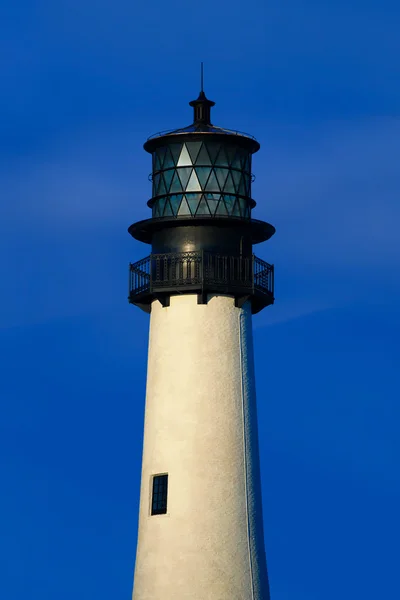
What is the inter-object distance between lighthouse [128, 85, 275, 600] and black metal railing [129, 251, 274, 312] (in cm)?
3

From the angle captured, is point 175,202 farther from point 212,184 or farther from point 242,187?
point 242,187

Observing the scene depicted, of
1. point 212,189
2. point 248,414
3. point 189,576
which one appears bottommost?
point 189,576

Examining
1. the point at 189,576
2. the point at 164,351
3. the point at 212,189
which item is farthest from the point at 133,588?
the point at 212,189

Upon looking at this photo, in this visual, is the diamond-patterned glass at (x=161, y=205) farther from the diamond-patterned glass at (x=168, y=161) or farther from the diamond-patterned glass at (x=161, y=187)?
the diamond-patterned glass at (x=168, y=161)

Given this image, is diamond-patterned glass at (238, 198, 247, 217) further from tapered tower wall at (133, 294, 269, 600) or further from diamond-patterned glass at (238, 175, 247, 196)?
tapered tower wall at (133, 294, 269, 600)

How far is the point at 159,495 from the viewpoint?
86250 mm

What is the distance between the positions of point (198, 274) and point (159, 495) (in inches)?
300

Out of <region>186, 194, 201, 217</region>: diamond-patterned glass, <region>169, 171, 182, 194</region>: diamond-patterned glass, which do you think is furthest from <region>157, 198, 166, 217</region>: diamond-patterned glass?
<region>186, 194, 201, 217</region>: diamond-patterned glass

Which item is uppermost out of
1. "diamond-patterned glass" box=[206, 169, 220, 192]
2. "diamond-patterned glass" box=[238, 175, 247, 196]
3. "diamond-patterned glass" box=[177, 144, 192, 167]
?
"diamond-patterned glass" box=[177, 144, 192, 167]

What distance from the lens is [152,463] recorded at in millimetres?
86812

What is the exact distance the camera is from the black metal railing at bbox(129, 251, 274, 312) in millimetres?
86875

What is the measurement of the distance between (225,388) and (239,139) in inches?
342

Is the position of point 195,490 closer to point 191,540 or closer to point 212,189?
point 191,540

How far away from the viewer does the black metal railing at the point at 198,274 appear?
3420 inches
